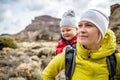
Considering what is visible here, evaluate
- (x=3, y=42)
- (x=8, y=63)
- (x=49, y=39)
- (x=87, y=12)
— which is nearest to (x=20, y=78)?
(x=8, y=63)

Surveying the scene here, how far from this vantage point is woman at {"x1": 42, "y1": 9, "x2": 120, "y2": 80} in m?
3.40

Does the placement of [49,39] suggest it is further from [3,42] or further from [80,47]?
[80,47]

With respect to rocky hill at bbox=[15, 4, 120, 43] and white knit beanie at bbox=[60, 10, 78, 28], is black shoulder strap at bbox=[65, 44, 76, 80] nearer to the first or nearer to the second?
white knit beanie at bbox=[60, 10, 78, 28]

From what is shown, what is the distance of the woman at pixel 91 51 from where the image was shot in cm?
340

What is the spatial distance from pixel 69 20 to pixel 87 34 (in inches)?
80.4

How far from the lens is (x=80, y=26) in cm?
355

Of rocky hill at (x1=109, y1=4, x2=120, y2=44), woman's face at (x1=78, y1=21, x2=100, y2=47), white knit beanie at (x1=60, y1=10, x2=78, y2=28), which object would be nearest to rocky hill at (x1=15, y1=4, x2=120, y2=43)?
rocky hill at (x1=109, y1=4, x2=120, y2=44)

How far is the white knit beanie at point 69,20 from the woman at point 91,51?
5.93ft

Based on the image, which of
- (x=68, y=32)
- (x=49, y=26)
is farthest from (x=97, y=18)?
(x=49, y=26)

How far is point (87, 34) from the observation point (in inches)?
138

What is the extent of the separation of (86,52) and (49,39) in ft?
216

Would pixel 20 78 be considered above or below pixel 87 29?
below

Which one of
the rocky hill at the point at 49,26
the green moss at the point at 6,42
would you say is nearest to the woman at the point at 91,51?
the rocky hill at the point at 49,26

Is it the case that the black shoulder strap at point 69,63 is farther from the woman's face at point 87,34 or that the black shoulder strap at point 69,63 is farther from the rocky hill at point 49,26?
the rocky hill at point 49,26
